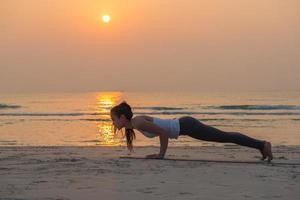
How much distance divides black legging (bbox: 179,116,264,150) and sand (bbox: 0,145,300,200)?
281 millimetres

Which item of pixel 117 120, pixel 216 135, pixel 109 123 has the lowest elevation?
pixel 216 135

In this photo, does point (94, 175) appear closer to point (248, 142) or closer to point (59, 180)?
point (59, 180)

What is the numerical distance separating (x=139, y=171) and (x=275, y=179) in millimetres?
1617

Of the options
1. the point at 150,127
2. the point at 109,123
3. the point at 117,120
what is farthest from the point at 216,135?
the point at 109,123

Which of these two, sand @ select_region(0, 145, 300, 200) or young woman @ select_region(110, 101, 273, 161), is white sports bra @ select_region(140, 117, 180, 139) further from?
sand @ select_region(0, 145, 300, 200)

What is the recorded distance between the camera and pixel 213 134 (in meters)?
7.38

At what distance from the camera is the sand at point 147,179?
4867 millimetres

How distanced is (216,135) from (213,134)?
4 cm

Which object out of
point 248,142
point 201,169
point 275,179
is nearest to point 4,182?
point 201,169

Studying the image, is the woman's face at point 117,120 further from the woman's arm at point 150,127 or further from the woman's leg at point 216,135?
the woman's leg at point 216,135

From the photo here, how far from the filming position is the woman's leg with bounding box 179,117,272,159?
7.31 m

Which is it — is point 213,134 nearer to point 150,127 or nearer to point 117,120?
point 150,127

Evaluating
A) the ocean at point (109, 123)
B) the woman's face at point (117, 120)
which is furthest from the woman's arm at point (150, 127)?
the ocean at point (109, 123)

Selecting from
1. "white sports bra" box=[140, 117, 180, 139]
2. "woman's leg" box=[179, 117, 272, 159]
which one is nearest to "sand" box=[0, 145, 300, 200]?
"woman's leg" box=[179, 117, 272, 159]
